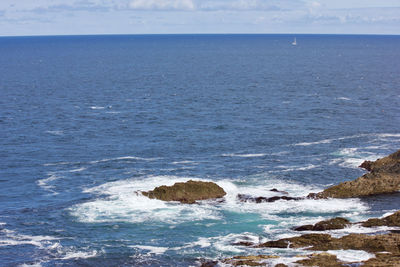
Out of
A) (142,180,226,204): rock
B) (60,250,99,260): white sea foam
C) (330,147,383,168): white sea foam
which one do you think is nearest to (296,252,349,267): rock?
(60,250,99,260): white sea foam

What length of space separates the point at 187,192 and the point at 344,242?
23.0 meters

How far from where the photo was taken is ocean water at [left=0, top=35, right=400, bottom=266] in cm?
5844

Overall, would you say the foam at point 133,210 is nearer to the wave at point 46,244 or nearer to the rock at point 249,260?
the wave at point 46,244

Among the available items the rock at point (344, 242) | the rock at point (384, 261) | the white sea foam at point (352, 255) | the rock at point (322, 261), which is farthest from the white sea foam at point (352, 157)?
the rock at point (322, 261)

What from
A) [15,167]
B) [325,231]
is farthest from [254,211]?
[15,167]

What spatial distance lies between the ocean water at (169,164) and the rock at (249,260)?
236 centimetres

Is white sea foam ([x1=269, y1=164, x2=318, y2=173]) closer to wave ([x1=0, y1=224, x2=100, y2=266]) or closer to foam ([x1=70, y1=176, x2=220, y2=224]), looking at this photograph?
foam ([x1=70, y1=176, x2=220, y2=224])

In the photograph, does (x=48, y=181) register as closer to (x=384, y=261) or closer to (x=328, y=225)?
(x=328, y=225)

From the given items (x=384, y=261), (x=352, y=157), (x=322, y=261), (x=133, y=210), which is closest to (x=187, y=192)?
(x=133, y=210)

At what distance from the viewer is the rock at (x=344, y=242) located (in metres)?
52.2

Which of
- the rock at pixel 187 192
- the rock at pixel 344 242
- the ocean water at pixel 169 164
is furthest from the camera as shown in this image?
the rock at pixel 187 192

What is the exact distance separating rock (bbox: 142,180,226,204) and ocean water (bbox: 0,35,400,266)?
4.79 feet

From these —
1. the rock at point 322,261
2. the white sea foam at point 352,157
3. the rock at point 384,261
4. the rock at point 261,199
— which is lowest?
the rock at point 322,261

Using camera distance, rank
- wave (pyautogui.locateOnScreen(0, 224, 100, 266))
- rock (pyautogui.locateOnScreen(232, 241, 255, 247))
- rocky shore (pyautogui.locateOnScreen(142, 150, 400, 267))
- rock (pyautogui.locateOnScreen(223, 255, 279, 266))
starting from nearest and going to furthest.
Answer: rock (pyautogui.locateOnScreen(223, 255, 279, 266)), rocky shore (pyautogui.locateOnScreen(142, 150, 400, 267)), wave (pyautogui.locateOnScreen(0, 224, 100, 266)), rock (pyautogui.locateOnScreen(232, 241, 255, 247))
